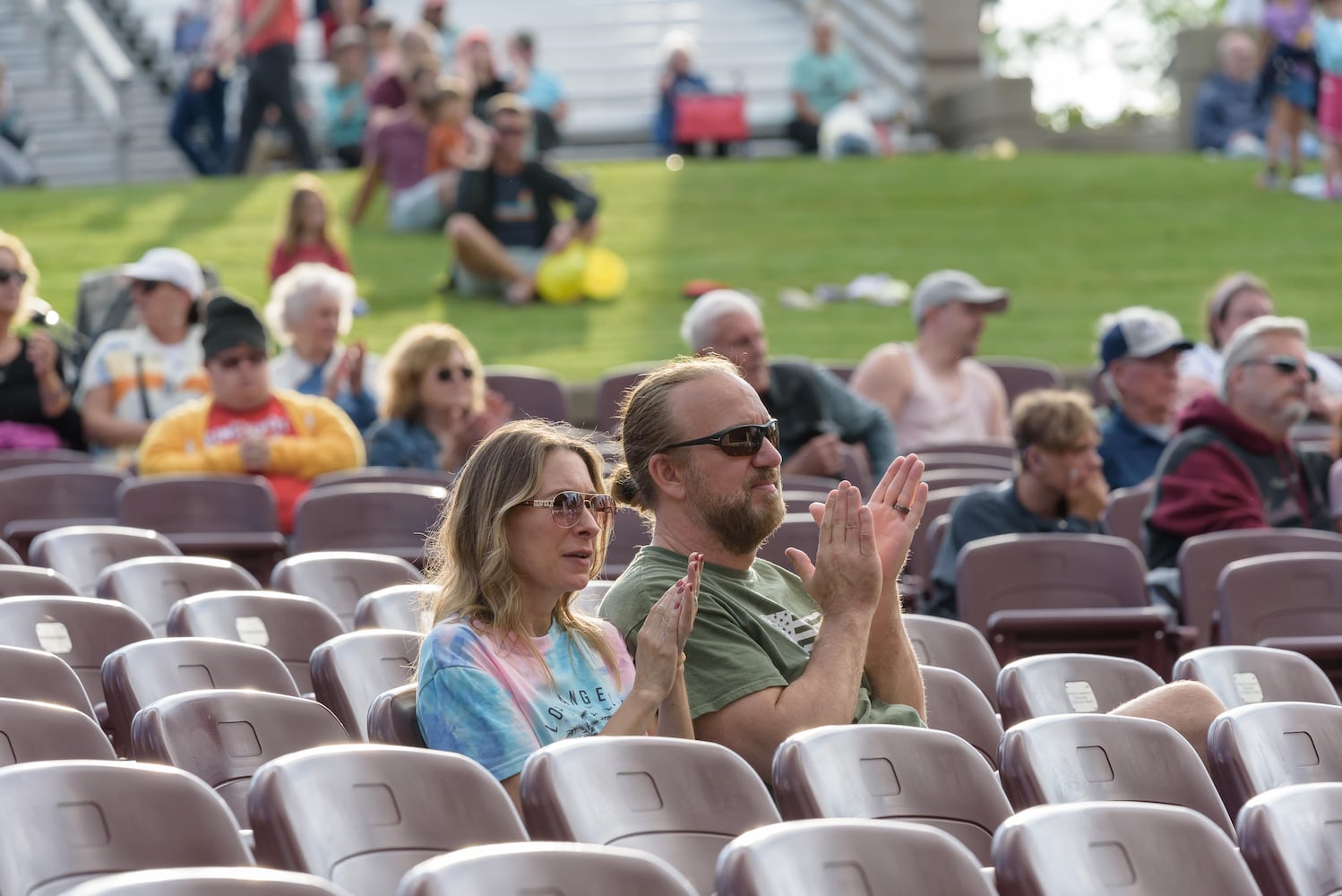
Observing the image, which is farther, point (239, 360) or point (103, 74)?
point (103, 74)

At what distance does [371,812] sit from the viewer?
2.90 metres

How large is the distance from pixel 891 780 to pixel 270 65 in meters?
12.1

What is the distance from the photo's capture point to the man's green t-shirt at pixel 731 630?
356 centimetres

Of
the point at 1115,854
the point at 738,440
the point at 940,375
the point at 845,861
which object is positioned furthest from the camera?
the point at 940,375

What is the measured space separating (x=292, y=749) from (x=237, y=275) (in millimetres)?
8637

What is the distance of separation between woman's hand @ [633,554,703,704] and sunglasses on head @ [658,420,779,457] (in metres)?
0.40

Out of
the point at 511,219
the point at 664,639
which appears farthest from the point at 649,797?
the point at 511,219

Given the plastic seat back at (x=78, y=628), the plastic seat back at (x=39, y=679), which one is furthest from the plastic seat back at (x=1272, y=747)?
the plastic seat back at (x=78, y=628)

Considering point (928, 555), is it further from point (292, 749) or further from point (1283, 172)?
point (1283, 172)

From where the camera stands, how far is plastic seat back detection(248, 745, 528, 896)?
2764 millimetres

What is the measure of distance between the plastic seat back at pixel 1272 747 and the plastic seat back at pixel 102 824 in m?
1.82

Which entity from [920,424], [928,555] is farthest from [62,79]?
[928,555]

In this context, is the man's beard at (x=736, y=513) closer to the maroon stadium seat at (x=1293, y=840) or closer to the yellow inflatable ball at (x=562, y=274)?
the maroon stadium seat at (x=1293, y=840)

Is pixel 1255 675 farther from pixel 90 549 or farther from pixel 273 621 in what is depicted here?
pixel 90 549
